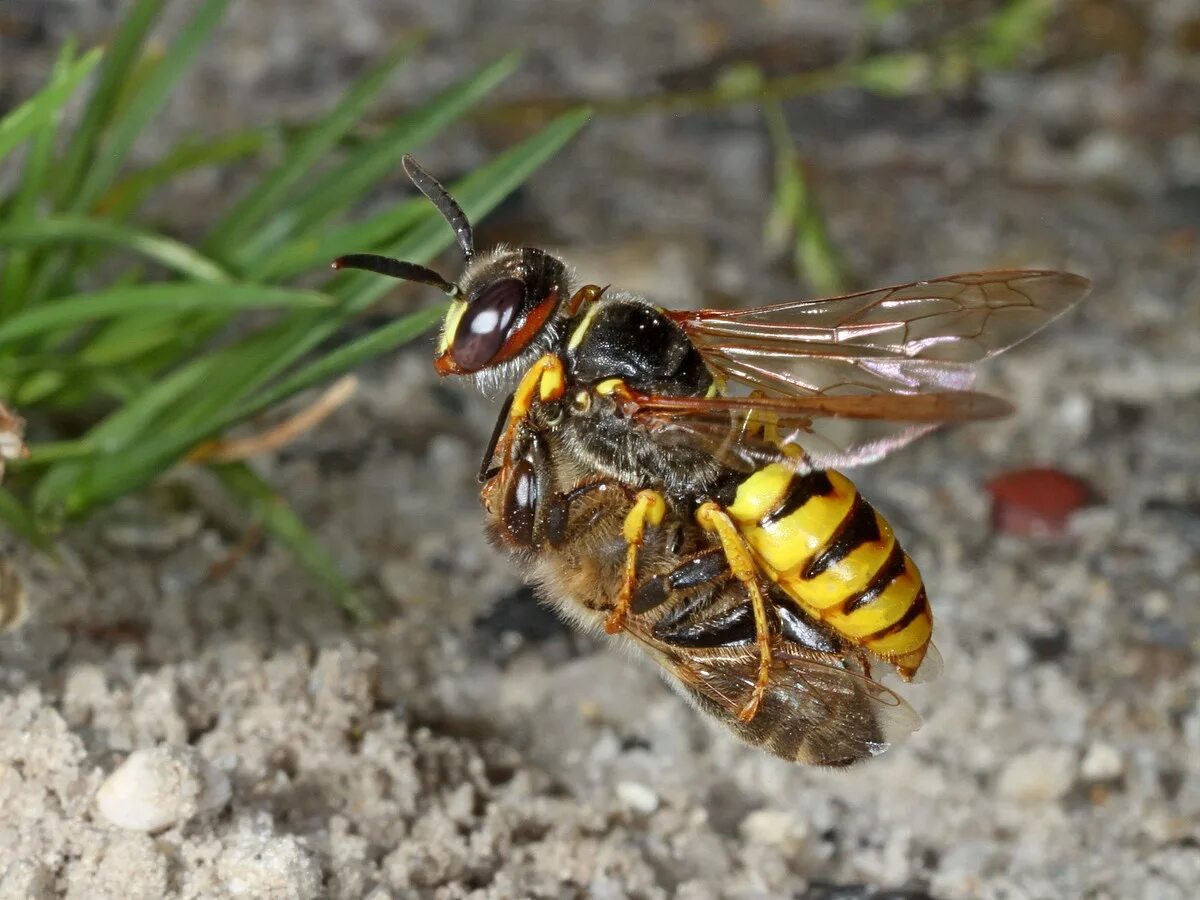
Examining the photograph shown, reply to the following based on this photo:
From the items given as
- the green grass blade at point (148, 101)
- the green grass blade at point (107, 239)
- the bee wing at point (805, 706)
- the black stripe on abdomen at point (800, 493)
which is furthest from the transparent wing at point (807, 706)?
the green grass blade at point (148, 101)

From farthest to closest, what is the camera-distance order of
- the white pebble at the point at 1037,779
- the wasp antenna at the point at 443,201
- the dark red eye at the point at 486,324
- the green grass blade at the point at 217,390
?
the white pebble at the point at 1037,779 < the green grass blade at the point at 217,390 < the wasp antenna at the point at 443,201 < the dark red eye at the point at 486,324

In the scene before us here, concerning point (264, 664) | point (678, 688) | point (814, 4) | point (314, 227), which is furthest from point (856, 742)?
point (814, 4)

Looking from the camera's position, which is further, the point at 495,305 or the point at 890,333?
the point at 890,333

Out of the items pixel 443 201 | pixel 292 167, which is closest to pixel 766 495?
pixel 443 201

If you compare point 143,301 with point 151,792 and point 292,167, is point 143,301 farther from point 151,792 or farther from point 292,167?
point 151,792

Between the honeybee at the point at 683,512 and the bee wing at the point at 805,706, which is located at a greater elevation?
the honeybee at the point at 683,512

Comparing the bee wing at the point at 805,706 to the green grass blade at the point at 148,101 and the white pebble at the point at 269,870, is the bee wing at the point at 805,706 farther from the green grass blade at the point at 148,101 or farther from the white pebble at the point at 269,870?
the green grass blade at the point at 148,101
